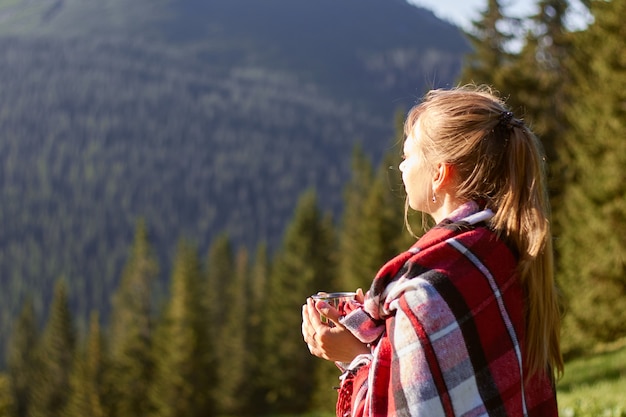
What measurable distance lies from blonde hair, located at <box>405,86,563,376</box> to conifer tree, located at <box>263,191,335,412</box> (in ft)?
141

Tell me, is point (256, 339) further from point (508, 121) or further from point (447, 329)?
point (447, 329)

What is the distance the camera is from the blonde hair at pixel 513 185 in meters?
3.42

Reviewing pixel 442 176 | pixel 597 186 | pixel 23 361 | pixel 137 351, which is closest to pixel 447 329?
pixel 442 176

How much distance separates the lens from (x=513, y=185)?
3.44m

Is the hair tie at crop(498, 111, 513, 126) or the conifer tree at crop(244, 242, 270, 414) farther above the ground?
the hair tie at crop(498, 111, 513, 126)

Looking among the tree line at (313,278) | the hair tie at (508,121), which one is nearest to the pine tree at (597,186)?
the tree line at (313,278)

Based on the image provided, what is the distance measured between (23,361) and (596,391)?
76797 millimetres

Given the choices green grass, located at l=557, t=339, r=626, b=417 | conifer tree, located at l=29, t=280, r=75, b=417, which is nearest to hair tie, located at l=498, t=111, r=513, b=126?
green grass, located at l=557, t=339, r=626, b=417

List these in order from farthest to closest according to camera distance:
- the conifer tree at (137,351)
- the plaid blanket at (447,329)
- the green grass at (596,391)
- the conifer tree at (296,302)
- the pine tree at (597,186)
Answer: the conifer tree at (137,351) → the conifer tree at (296,302) → the pine tree at (597,186) → the green grass at (596,391) → the plaid blanket at (447,329)

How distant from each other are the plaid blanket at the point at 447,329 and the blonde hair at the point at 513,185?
0.06 m

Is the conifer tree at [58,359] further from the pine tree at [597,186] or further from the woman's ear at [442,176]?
the woman's ear at [442,176]

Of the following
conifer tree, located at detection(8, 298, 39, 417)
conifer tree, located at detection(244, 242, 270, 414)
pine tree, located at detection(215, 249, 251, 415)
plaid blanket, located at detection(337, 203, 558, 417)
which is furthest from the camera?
conifer tree, located at detection(8, 298, 39, 417)

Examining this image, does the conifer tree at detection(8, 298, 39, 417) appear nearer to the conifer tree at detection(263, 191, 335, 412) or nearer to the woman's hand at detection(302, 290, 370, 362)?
the conifer tree at detection(263, 191, 335, 412)

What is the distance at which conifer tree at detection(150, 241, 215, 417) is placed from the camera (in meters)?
44.7
